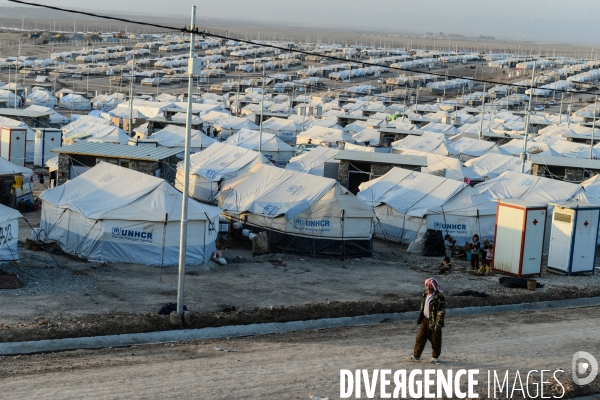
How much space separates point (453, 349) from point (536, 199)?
16.0 meters

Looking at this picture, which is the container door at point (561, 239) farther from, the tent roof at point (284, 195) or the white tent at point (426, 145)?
the white tent at point (426, 145)

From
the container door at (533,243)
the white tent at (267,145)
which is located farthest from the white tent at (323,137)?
the container door at (533,243)

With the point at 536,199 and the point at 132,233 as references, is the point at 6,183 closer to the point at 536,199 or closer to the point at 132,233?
the point at 132,233

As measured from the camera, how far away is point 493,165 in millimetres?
39938

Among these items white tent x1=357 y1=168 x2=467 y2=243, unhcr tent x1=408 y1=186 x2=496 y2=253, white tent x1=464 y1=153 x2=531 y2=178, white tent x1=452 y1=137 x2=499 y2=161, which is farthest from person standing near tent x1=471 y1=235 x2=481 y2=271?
white tent x1=452 y1=137 x2=499 y2=161

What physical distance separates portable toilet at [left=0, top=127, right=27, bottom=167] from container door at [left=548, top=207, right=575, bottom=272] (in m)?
20.6

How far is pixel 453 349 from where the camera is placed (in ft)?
43.8

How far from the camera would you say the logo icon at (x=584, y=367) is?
1207 cm

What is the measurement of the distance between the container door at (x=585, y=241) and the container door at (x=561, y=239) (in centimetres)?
18

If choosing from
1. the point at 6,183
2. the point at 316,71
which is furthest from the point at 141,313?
the point at 316,71

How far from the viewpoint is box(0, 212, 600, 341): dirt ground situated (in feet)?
46.9

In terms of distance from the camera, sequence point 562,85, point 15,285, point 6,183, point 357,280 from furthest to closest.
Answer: point 562,85 < point 6,183 < point 357,280 < point 15,285

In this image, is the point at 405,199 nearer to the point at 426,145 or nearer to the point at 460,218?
the point at 460,218

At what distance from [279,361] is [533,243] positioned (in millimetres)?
10826
